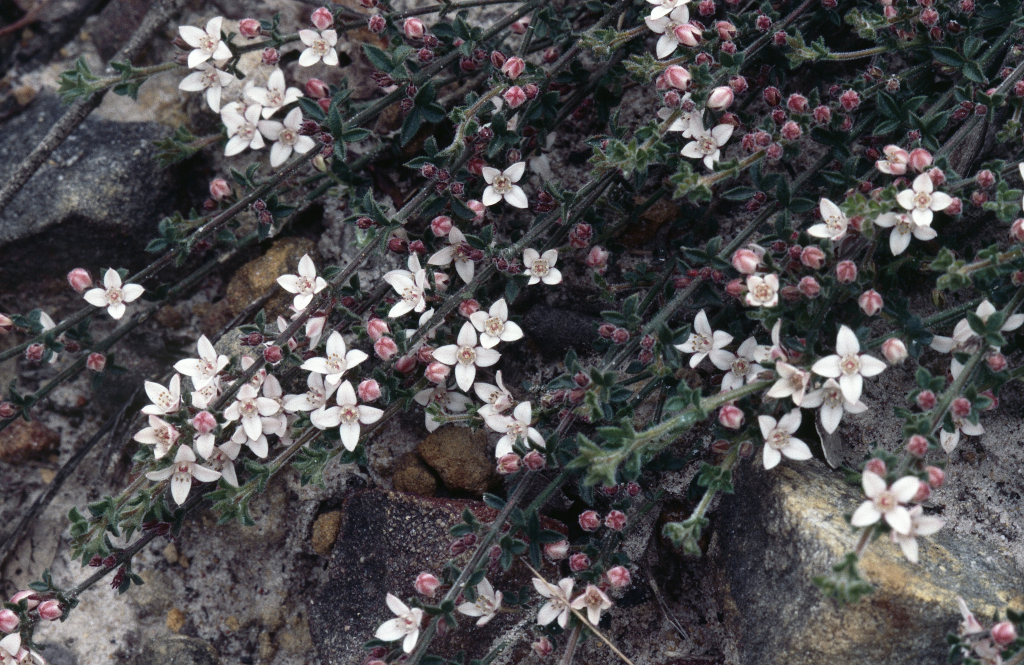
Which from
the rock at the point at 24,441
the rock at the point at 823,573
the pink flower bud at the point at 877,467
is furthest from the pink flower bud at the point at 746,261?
the rock at the point at 24,441

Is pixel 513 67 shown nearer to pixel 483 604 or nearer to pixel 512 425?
pixel 512 425

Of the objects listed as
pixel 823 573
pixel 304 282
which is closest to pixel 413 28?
pixel 304 282

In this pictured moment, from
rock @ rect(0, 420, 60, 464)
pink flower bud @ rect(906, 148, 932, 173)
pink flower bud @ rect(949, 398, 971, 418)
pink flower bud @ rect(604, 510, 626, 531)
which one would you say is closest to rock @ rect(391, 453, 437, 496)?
pink flower bud @ rect(604, 510, 626, 531)

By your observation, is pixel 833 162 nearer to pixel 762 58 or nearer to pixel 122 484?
pixel 762 58

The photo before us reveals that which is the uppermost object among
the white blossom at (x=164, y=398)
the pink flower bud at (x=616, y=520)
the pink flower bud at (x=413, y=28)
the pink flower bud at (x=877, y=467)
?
the pink flower bud at (x=413, y=28)

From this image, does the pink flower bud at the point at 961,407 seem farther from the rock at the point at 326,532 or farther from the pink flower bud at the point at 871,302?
the rock at the point at 326,532
